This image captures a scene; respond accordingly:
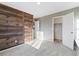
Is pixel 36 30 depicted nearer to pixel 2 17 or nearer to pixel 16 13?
pixel 16 13

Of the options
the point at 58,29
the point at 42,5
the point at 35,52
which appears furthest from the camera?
the point at 58,29

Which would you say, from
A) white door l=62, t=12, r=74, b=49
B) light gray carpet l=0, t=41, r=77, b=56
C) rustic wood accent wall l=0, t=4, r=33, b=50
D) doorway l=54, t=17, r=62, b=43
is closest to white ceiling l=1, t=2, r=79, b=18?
rustic wood accent wall l=0, t=4, r=33, b=50

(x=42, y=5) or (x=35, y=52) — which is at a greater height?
(x=42, y=5)

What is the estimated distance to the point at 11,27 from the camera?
358cm

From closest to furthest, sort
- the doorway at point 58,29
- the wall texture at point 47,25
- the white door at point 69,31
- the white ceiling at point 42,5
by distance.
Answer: the white ceiling at point 42,5
the white door at point 69,31
the wall texture at point 47,25
the doorway at point 58,29

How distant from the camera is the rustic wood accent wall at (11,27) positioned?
3125 mm

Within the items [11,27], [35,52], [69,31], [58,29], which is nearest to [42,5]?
[11,27]

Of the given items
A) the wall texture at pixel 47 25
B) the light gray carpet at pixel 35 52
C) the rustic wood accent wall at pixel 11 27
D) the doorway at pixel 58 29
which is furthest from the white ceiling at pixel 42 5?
the doorway at pixel 58 29

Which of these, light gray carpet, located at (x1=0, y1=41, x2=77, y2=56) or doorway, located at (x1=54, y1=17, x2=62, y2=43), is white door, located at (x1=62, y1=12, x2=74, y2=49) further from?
doorway, located at (x1=54, y1=17, x2=62, y2=43)

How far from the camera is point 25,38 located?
472 cm

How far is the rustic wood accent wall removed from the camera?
3.12 meters

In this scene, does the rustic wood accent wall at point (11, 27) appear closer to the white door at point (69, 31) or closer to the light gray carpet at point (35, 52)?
the light gray carpet at point (35, 52)

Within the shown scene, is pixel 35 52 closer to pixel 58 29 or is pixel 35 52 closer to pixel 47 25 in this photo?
pixel 47 25

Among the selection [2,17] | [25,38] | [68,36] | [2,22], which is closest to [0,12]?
[2,17]
